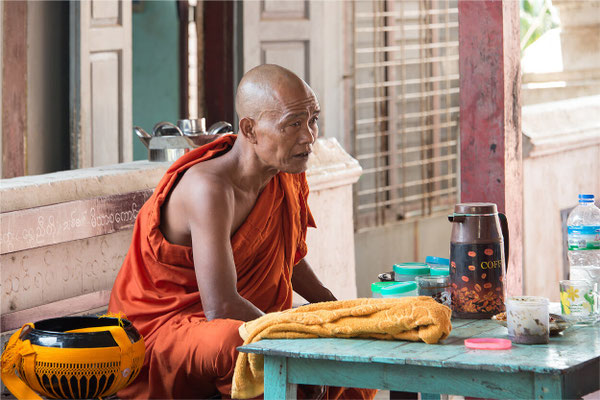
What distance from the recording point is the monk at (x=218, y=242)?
2.86 metres

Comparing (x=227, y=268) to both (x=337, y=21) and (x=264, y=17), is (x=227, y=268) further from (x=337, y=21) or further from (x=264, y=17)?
(x=337, y=21)

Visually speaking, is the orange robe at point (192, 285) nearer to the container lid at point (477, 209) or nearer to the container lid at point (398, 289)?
the container lid at point (398, 289)

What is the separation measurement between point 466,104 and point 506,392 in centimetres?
200

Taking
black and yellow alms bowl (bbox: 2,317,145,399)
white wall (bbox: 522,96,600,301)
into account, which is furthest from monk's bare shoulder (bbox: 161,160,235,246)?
white wall (bbox: 522,96,600,301)

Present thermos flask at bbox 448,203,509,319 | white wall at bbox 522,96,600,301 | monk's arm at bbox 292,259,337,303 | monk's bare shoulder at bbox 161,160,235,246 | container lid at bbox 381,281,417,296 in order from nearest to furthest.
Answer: thermos flask at bbox 448,203,509,319 < container lid at bbox 381,281,417,296 < monk's bare shoulder at bbox 161,160,235,246 < monk's arm at bbox 292,259,337,303 < white wall at bbox 522,96,600,301

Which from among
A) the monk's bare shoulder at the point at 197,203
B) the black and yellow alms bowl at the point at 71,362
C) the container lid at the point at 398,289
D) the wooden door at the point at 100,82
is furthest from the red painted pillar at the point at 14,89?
the container lid at the point at 398,289

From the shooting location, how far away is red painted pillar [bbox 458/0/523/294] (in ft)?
12.5

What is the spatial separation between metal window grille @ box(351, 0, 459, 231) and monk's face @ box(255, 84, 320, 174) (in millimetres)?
4062

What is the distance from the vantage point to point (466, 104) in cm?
388

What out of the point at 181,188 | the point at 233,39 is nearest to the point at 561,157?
the point at 233,39

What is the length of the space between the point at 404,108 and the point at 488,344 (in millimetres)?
5666

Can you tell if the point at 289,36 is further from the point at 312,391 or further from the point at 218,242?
the point at 312,391

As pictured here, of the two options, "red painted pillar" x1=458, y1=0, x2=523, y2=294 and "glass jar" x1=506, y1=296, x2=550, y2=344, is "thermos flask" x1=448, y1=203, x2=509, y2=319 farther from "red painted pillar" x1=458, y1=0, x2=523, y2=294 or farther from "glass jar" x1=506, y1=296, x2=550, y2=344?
"red painted pillar" x1=458, y1=0, x2=523, y2=294

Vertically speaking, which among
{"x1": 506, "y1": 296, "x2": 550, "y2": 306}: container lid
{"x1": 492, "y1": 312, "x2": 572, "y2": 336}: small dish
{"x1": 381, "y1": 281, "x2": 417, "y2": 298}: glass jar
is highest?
{"x1": 506, "y1": 296, "x2": 550, "y2": 306}: container lid
